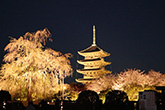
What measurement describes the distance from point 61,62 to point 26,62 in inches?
125

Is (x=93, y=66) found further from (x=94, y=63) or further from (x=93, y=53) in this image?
(x=93, y=53)

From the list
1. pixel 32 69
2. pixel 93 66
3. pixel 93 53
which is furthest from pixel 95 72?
pixel 32 69

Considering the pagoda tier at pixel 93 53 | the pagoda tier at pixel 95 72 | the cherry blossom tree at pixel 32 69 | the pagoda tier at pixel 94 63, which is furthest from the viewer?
the pagoda tier at pixel 93 53

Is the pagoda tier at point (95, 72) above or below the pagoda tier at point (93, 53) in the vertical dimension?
below

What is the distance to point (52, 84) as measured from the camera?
19.9 metres

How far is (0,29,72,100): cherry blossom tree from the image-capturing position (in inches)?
723

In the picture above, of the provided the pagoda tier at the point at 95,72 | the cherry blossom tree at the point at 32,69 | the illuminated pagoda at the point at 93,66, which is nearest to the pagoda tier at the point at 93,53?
the illuminated pagoda at the point at 93,66

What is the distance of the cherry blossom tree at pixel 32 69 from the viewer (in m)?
18.4

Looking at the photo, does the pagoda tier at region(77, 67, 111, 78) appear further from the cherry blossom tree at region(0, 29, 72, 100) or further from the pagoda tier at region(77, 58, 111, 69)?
the cherry blossom tree at region(0, 29, 72, 100)

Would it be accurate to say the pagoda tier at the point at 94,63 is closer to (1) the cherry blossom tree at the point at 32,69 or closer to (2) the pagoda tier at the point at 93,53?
(2) the pagoda tier at the point at 93,53

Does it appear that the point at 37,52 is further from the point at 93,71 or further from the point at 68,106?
the point at 93,71

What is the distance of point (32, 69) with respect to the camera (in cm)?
1839

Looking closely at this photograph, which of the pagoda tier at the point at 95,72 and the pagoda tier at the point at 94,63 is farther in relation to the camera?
the pagoda tier at the point at 94,63

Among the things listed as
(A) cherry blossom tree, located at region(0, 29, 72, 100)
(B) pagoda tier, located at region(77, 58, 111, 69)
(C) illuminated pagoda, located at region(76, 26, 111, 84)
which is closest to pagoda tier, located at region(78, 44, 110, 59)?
(C) illuminated pagoda, located at region(76, 26, 111, 84)
